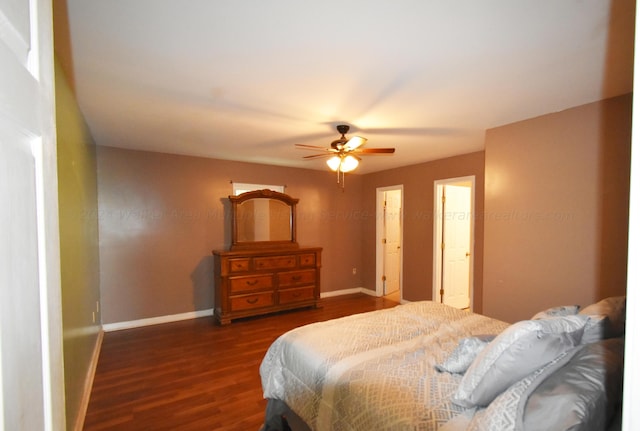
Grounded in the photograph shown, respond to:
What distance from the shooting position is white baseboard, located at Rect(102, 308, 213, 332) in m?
3.82

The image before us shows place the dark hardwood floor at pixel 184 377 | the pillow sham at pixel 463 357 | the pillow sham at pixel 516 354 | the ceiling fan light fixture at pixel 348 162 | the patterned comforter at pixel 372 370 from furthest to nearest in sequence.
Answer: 1. the ceiling fan light fixture at pixel 348 162
2. the dark hardwood floor at pixel 184 377
3. the pillow sham at pixel 463 357
4. the patterned comforter at pixel 372 370
5. the pillow sham at pixel 516 354

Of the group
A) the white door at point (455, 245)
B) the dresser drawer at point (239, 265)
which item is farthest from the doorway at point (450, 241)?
the dresser drawer at point (239, 265)

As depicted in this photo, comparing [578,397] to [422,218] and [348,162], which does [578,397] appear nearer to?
[348,162]

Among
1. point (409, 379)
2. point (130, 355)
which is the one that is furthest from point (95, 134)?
point (409, 379)

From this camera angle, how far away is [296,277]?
15.2 feet

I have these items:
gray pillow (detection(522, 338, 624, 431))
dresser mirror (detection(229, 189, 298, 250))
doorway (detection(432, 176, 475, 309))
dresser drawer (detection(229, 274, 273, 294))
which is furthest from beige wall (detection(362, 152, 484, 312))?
gray pillow (detection(522, 338, 624, 431))

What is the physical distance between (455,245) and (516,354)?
3.74 metres

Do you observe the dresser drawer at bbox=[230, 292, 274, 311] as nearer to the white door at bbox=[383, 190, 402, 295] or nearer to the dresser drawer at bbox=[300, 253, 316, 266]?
the dresser drawer at bbox=[300, 253, 316, 266]

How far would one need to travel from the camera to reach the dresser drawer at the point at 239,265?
4102 mm

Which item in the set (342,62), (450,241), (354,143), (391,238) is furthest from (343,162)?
(391,238)

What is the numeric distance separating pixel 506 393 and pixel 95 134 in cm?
410

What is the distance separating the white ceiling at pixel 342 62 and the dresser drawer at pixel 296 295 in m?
2.54

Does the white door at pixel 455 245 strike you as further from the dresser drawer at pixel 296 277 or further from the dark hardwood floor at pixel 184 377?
the dark hardwood floor at pixel 184 377

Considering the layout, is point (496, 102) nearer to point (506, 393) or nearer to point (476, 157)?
point (476, 157)
